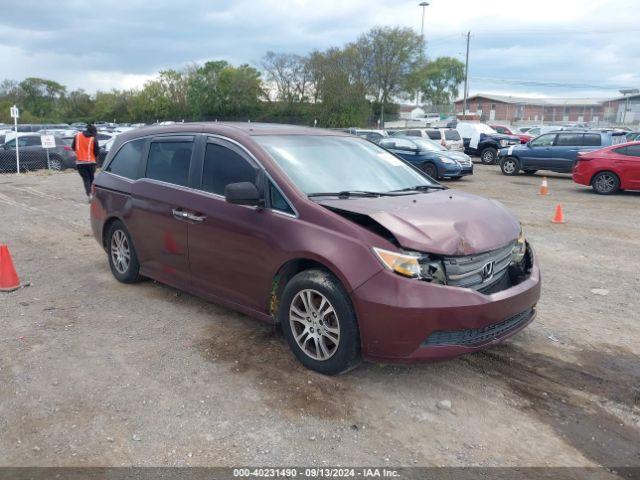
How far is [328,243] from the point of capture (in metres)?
3.77

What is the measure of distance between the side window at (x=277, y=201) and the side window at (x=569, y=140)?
53.7 feet

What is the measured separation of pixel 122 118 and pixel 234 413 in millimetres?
85719

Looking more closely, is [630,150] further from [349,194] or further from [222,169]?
[222,169]

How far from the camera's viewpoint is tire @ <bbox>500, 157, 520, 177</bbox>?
19.3 metres

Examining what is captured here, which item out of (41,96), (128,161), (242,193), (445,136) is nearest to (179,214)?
(242,193)

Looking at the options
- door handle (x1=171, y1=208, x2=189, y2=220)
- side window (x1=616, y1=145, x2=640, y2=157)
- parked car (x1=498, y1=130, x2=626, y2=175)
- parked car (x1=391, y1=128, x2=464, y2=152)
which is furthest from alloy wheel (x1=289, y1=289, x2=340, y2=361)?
parked car (x1=391, y1=128, x2=464, y2=152)

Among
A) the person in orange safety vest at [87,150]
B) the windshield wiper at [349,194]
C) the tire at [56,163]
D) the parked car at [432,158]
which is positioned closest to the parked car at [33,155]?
the tire at [56,163]

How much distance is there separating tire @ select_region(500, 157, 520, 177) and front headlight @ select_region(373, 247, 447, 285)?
17075 millimetres

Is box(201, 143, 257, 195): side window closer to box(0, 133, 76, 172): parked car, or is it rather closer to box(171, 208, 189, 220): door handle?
box(171, 208, 189, 220): door handle

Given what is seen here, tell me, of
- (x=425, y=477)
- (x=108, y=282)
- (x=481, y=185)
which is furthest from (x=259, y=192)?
(x=481, y=185)

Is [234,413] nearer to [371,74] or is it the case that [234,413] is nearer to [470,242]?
[470,242]

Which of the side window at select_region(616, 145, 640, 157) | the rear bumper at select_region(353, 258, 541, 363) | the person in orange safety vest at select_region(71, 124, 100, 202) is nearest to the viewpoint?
the rear bumper at select_region(353, 258, 541, 363)

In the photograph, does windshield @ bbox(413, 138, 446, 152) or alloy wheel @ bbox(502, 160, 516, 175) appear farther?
alloy wheel @ bbox(502, 160, 516, 175)

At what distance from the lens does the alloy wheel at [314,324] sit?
3781 millimetres
